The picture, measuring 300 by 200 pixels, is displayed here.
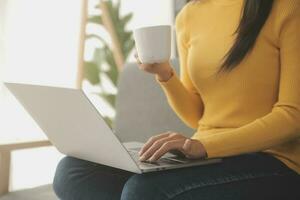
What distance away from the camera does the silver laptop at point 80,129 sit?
791 millimetres

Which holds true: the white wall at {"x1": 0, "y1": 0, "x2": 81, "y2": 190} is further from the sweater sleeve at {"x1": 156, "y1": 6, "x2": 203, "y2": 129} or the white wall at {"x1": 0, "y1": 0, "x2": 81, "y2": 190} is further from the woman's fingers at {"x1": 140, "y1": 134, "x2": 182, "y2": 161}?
the woman's fingers at {"x1": 140, "y1": 134, "x2": 182, "y2": 161}

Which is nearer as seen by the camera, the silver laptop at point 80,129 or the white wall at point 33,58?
the silver laptop at point 80,129

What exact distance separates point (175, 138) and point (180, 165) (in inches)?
2.2

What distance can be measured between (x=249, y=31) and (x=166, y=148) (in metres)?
0.36

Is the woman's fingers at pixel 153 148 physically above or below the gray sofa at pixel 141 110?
above

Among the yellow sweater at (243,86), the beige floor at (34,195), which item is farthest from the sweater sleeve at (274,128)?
the beige floor at (34,195)

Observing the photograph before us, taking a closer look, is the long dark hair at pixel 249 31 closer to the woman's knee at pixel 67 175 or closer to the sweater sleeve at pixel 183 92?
the sweater sleeve at pixel 183 92

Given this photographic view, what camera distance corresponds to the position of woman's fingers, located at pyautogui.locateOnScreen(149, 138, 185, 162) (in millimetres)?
833

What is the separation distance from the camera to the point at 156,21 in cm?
291

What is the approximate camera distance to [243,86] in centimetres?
102

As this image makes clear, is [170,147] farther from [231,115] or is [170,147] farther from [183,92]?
[183,92]

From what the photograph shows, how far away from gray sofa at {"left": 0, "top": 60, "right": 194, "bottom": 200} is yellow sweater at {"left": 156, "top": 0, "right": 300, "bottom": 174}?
0.78 ft

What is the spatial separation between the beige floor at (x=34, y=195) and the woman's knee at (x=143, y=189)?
0.92 metres

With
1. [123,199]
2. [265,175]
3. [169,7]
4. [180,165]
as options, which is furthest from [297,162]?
[169,7]
